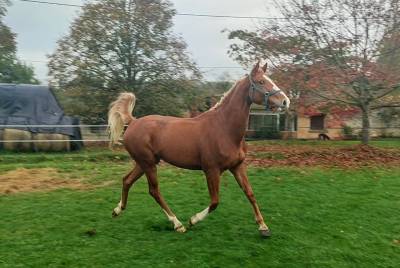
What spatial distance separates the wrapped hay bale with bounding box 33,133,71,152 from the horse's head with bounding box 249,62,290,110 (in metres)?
11.2

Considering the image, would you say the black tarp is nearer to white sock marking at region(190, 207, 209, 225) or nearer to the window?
white sock marking at region(190, 207, 209, 225)

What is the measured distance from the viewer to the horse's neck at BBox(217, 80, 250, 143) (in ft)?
17.3

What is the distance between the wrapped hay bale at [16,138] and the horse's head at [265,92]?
11.8m

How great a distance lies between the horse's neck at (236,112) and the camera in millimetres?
5285

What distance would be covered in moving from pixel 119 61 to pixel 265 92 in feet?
46.7

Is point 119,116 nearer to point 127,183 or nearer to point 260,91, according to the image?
point 127,183

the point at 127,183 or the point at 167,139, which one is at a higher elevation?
the point at 167,139

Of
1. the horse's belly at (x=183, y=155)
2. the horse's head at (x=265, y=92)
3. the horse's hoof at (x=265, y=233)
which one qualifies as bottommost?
the horse's hoof at (x=265, y=233)

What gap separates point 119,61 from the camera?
1858cm

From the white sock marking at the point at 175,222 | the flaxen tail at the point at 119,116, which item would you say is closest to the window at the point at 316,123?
the flaxen tail at the point at 119,116

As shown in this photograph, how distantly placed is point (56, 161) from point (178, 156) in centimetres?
788

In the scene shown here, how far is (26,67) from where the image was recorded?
1638 inches

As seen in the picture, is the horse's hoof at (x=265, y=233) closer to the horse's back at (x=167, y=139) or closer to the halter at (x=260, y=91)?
the horse's back at (x=167, y=139)

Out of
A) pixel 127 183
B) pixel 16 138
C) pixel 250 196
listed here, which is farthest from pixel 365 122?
pixel 16 138
